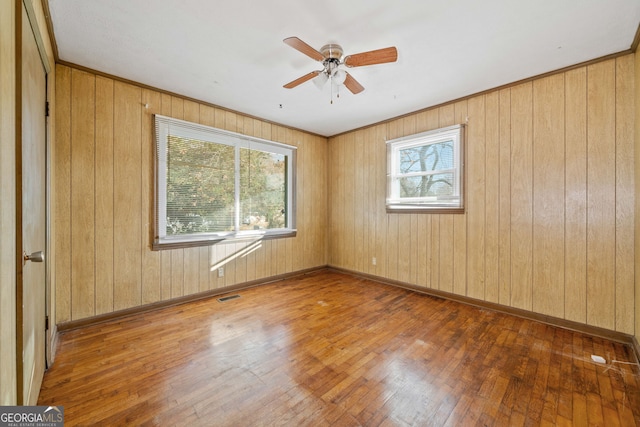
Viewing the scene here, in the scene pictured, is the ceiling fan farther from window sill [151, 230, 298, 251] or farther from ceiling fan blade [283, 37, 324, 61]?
window sill [151, 230, 298, 251]

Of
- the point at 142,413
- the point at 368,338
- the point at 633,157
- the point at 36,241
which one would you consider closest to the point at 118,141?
the point at 36,241

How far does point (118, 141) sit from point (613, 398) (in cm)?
487

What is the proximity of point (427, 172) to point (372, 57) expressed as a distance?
7.16 feet

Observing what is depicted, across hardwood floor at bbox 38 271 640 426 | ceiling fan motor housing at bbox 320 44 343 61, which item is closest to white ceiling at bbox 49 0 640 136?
ceiling fan motor housing at bbox 320 44 343 61

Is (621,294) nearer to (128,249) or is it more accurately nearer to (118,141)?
(128,249)

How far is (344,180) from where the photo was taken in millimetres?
5012

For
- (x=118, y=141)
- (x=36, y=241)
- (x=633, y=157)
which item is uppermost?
(x=118, y=141)

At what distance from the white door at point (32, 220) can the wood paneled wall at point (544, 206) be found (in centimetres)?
395

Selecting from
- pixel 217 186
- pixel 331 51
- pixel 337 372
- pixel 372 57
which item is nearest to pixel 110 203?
pixel 217 186

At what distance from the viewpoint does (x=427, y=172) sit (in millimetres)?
3795

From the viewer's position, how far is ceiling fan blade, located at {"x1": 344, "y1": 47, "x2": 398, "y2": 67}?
2.00 m

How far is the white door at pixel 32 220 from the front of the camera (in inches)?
50.3

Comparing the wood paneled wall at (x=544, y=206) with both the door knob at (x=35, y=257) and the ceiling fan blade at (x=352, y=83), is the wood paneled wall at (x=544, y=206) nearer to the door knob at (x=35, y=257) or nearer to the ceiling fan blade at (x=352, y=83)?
the ceiling fan blade at (x=352, y=83)

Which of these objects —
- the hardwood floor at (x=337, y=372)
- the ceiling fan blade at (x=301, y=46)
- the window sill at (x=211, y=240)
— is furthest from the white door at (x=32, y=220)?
the ceiling fan blade at (x=301, y=46)
